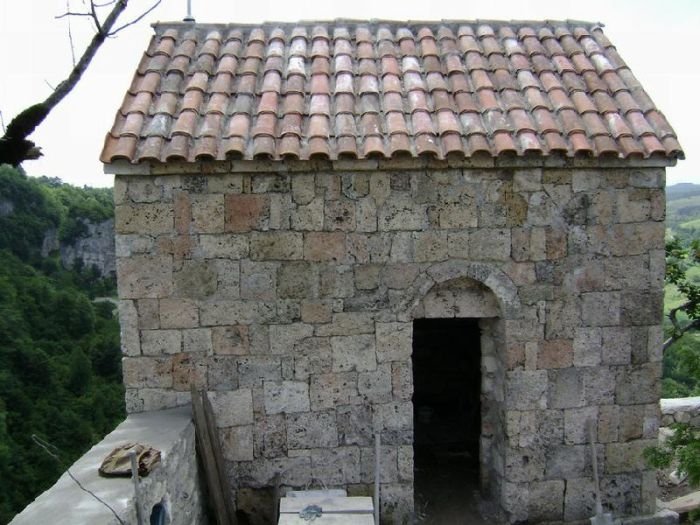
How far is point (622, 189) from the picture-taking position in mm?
4789

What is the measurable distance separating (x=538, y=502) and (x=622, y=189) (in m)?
2.53

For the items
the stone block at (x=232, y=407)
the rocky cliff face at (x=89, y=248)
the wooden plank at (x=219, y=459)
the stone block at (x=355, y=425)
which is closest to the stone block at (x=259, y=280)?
the stone block at (x=232, y=407)

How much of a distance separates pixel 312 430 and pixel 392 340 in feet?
3.01

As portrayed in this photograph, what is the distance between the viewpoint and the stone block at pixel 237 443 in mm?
4703

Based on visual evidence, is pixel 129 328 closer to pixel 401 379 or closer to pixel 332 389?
pixel 332 389

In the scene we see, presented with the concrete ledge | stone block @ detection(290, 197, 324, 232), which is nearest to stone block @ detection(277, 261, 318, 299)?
stone block @ detection(290, 197, 324, 232)

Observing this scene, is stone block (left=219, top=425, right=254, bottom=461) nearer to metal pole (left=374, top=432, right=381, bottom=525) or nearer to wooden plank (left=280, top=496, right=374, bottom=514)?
wooden plank (left=280, top=496, right=374, bottom=514)

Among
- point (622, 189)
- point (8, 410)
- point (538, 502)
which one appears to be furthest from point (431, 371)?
point (8, 410)

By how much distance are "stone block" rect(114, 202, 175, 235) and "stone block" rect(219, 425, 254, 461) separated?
1579 millimetres

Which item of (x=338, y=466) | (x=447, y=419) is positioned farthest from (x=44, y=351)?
(x=338, y=466)

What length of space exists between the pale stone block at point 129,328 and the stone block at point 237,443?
2.99 ft

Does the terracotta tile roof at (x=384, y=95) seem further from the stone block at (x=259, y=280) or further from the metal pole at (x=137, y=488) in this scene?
the metal pole at (x=137, y=488)

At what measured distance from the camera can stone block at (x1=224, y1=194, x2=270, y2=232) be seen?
14.9 feet

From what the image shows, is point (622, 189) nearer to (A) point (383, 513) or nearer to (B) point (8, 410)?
(A) point (383, 513)
